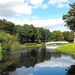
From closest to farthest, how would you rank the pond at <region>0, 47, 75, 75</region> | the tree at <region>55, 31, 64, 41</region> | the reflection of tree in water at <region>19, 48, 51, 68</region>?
the pond at <region>0, 47, 75, 75</region>
the reflection of tree in water at <region>19, 48, 51, 68</region>
the tree at <region>55, 31, 64, 41</region>

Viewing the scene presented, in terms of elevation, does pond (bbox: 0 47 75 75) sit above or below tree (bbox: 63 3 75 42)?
below

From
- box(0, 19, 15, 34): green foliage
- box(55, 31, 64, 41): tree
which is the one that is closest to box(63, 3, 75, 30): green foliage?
box(0, 19, 15, 34): green foliage

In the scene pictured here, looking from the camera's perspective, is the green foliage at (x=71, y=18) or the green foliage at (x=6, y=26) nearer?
the green foliage at (x=71, y=18)

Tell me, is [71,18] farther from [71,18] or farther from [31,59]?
[31,59]

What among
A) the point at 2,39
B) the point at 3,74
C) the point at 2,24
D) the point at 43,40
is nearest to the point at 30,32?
the point at 2,24

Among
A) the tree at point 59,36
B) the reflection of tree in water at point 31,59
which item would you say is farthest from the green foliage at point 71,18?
the tree at point 59,36

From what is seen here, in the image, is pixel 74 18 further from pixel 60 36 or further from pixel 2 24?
pixel 60 36

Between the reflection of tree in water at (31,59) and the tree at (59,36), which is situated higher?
the tree at (59,36)

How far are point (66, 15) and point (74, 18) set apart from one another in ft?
14.3

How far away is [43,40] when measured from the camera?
112875mm

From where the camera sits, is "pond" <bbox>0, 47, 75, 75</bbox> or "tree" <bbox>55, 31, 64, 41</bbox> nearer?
"pond" <bbox>0, 47, 75, 75</bbox>

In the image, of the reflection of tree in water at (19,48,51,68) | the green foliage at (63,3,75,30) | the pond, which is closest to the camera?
the pond

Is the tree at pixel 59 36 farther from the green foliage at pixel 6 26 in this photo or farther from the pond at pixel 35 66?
the pond at pixel 35 66

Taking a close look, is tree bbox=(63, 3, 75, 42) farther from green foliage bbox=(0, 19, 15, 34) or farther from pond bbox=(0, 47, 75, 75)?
green foliage bbox=(0, 19, 15, 34)
